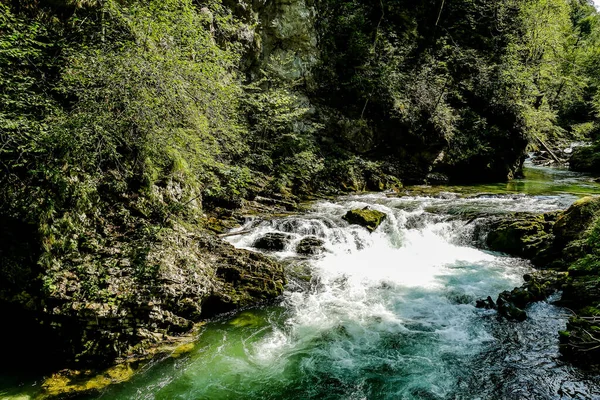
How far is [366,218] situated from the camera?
416 inches

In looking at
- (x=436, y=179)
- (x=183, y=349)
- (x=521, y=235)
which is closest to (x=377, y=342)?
(x=183, y=349)

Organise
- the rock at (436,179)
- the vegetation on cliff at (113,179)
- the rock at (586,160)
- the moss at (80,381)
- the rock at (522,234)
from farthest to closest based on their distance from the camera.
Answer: the rock at (586,160) < the rock at (436,179) < the rock at (522,234) < the vegetation on cliff at (113,179) < the moss at (80,381)

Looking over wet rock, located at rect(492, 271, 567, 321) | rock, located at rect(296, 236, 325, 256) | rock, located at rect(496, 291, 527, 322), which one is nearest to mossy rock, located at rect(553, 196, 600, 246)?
wet rock, located at rect(492, 271, 567, 321)

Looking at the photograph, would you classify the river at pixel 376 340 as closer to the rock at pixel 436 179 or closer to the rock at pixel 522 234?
the rock at pixel 522 234

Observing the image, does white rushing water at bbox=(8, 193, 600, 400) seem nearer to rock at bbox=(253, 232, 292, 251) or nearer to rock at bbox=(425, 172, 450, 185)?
rock at bbox=(253, 232, 292, 251)

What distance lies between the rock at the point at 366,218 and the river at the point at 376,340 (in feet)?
1.69

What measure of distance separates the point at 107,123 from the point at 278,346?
4765 mm

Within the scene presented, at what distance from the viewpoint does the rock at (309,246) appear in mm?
9227

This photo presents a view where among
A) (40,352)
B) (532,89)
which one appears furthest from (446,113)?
(40,352)

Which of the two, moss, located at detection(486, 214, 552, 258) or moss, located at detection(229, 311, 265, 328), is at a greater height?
moss, located at detection(486, 214, 552, 258)

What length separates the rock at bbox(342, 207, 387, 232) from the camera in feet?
34.3

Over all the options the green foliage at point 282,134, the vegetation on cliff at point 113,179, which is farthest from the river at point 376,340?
the green foliage at point 282,134

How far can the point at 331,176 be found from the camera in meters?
16.5

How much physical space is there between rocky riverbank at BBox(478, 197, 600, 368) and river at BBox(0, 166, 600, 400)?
0.82 feet
